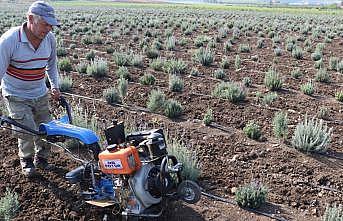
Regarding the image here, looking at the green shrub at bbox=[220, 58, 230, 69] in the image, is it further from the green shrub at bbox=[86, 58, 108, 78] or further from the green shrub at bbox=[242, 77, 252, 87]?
the green shrub at bbox=[86, 58, 108, 78]

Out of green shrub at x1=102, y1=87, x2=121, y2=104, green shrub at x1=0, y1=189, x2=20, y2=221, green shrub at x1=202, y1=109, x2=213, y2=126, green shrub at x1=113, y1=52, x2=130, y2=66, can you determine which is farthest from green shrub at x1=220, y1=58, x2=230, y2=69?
green shrub at x1=0, y1=189, x2=20, y2=221

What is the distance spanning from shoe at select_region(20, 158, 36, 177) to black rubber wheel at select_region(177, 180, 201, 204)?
241 centimetres

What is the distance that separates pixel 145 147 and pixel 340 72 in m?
10.8

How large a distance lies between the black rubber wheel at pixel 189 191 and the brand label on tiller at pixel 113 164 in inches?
24.7

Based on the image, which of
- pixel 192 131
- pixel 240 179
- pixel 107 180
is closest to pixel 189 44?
pixel 192 131

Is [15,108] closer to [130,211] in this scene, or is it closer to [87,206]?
[87,206]

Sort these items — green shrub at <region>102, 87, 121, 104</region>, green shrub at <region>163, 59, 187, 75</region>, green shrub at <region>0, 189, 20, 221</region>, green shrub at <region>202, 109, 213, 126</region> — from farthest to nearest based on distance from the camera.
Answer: green shrub at <region>163, 59, 187, 75</region> < green shrub at <region>102, 87, 121, 104</region> < green shrub at <region>202, 109, 213, 126</region> < green shrub at <region>0, 189, 20, 221</region>

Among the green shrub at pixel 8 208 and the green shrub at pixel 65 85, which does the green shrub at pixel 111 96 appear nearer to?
the green shrub at pixel 65 85

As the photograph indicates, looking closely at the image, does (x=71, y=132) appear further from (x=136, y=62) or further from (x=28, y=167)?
(x=136, y=62)

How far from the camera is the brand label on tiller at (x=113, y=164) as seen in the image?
3.67 metres

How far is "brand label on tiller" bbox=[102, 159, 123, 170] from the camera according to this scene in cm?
367

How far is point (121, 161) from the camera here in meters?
3.64

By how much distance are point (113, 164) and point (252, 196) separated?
180 centimetres

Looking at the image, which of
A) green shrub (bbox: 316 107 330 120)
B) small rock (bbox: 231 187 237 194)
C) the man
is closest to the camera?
Result: the man
